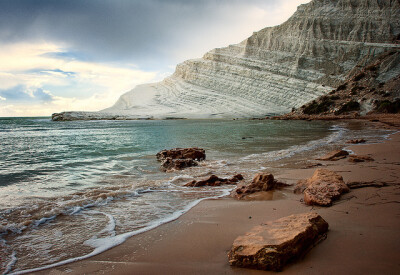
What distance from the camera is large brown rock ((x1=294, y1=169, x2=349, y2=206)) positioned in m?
3.67

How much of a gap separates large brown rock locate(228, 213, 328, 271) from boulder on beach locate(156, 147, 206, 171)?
17.4ft

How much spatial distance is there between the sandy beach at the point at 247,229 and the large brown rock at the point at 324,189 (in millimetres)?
110

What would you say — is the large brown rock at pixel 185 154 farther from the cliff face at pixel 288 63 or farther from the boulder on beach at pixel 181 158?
the cliff face at pixel 288 63

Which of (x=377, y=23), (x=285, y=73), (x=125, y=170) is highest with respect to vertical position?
(x=377, y=23)

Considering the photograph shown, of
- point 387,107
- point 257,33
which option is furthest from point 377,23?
point 387,107

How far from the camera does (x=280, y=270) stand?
2.16m

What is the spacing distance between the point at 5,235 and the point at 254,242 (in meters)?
2.95

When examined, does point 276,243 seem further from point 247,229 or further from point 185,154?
point 185,154

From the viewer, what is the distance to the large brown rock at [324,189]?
3671mm

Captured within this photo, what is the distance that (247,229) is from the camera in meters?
3.05

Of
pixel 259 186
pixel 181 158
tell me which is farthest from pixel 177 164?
pixel 259 186

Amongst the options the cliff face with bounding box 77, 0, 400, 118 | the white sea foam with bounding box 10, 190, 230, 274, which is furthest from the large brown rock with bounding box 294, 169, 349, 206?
the cliff face with bounding box 77, 0, 400, 118

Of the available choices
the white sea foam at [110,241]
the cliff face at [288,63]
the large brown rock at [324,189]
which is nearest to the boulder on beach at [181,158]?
the white sea foam at [110,241]

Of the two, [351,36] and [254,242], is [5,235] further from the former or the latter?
[351,36]
